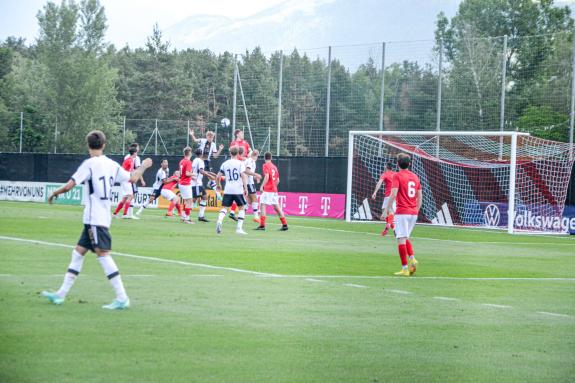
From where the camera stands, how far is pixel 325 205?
3909 centimetres

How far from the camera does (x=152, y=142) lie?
Answer: 53.3 metres

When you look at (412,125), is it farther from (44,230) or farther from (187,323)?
(187,323)

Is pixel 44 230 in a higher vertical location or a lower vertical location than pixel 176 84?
lower

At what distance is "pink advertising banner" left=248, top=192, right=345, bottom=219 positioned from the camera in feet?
127

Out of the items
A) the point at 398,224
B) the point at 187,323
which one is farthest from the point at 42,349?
the point at 398,224

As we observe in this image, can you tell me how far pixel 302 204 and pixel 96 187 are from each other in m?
29.2

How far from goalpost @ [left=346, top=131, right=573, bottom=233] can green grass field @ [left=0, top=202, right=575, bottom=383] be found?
12.4 meters

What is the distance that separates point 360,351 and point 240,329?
1.48m

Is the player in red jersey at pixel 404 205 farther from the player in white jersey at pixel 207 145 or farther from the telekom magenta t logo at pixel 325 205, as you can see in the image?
the telekom magenta t logo at pixel 325 205

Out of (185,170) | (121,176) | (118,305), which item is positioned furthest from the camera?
(185,170)

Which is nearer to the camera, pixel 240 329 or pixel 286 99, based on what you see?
pixel 240 329

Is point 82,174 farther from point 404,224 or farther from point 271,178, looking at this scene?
point 271,178

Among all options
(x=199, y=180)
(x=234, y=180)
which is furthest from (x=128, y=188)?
(x=234, y=180)

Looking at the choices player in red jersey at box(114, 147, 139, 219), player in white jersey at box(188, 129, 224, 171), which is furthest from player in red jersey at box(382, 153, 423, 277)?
player in white jersey at box(188, 129, 224, 171)
